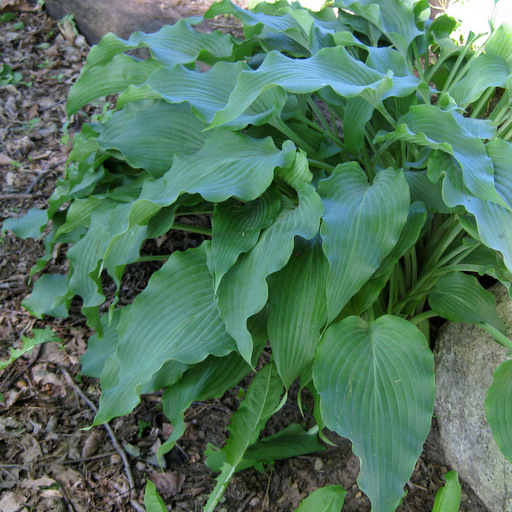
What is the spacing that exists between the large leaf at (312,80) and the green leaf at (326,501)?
1.07m

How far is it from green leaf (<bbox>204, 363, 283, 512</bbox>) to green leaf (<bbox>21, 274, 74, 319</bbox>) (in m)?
0.83

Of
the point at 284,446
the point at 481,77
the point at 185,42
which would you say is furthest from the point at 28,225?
the point at 481,77

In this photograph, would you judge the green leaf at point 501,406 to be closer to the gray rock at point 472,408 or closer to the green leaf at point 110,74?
the gray rock at point 472,408

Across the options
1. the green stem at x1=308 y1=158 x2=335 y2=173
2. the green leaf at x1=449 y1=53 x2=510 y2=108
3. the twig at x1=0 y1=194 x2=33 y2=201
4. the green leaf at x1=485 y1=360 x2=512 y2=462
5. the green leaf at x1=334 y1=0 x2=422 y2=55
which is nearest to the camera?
the green leaf at x1=485 y1=360 x2=512 y2=462

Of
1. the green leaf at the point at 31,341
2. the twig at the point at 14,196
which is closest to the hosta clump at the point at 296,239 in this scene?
the green leaf at the point at 31,341

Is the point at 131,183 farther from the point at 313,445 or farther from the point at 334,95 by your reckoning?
the point at 313,445

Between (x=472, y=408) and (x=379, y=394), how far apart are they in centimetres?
53

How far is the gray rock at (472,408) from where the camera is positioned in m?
1.61

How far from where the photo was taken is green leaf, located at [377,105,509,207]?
4.26 ft

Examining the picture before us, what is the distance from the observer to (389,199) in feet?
4.61

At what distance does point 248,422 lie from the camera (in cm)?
154

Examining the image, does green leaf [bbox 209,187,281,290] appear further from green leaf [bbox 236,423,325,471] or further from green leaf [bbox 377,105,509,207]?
green leaf [bbox 236,423,325,471]

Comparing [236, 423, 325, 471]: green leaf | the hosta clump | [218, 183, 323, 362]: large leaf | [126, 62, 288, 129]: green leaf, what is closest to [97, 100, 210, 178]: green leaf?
the hosta clump

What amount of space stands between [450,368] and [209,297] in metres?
0.89
